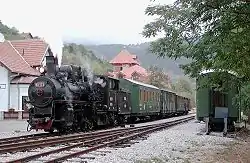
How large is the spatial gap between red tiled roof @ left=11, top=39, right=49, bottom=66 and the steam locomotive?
2066 centimetres

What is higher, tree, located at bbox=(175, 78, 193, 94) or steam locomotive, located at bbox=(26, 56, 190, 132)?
tree, located at bbox=(175, 78, 193, 94)

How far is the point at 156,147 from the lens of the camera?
14805mm

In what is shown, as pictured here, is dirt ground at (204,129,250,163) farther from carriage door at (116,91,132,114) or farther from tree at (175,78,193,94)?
tree at (175,78,193,94)

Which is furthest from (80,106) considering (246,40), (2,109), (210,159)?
(2,109)

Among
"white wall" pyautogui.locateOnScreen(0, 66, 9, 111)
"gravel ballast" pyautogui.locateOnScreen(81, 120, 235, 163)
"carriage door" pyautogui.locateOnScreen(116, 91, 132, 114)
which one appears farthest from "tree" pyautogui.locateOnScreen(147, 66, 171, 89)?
"gravel ballast" pyautogui.locateOnScreen(81, 120, 235, 163)

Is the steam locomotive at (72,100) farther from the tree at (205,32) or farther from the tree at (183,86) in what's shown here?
the tree at (183,86)

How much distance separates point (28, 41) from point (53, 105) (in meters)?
32.3

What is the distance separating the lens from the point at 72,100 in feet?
66.5

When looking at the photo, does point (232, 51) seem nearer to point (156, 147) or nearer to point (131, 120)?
point (156, 147)

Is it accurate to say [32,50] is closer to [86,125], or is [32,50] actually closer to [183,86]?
[86,125]

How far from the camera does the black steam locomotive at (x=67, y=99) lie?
19578 millimetres

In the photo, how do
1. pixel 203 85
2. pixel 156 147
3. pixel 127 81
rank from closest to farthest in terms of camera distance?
pixel 156 147, pixel 203 85, pixel 127 81

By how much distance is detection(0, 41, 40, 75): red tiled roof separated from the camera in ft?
136

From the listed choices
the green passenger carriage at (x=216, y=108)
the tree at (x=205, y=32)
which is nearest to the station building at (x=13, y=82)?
the green passenger carriage at (x=216, y=108)
